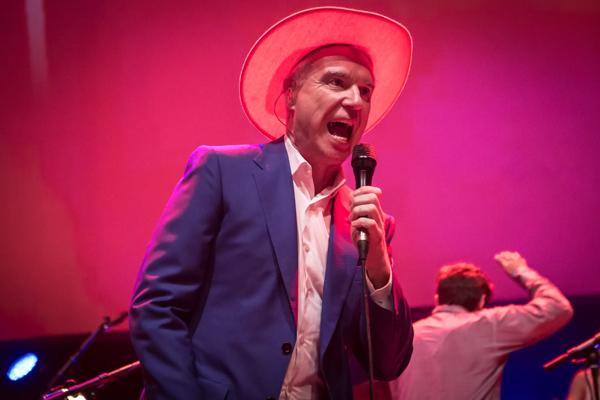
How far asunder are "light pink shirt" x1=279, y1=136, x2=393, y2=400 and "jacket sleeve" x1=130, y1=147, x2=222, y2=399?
27 centimetres

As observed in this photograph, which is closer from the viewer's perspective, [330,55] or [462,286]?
[330,55]

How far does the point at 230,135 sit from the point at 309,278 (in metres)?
1.89

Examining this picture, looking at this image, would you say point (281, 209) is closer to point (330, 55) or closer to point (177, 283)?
point (177, 283)

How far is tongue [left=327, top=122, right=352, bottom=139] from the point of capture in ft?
5.89

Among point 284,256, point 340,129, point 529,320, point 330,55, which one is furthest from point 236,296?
point 529,320

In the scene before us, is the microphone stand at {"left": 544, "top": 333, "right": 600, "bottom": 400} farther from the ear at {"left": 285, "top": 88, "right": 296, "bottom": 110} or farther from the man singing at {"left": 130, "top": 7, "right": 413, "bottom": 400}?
the ear at {"left": 285, "top": 88, "right": 296, "bottom": 110}

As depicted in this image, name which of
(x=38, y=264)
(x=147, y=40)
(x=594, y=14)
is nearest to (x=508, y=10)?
(x=594, y=14)

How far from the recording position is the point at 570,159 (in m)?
3.83

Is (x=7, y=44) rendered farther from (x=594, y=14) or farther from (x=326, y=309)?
(x=594, y=14)

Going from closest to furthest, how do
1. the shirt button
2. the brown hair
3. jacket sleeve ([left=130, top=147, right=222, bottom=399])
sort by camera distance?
jacket sleeve ([left=130, top=147, right=222, bottom=399]), the shirt button, the brown hair

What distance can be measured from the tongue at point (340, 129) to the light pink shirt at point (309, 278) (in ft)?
0.42

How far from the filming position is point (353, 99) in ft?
5.80

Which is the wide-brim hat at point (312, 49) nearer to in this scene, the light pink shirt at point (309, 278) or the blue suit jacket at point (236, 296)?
the light pink shirt at point (309, 278)

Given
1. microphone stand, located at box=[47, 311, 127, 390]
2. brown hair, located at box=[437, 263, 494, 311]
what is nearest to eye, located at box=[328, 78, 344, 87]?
microphone stand, located at box=[47, 311, 127, 390]
